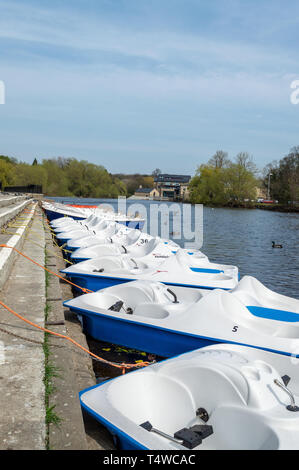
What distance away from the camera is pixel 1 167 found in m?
92.8

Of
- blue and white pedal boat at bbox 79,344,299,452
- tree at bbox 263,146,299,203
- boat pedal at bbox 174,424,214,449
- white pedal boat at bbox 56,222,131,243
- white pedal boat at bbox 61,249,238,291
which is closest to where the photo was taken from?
blue and white pedal boat at bbox 79,344,299,452

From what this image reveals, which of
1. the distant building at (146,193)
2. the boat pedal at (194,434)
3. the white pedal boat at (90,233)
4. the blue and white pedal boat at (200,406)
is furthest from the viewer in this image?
the distant building at (146,193)

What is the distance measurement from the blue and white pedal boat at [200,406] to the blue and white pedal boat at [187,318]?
6.04 feet

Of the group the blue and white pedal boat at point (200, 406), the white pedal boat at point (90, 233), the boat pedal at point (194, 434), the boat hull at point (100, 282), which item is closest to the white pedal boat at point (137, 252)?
the boat hull at point (100, 282)

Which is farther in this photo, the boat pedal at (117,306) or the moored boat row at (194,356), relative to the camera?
the boat pedal at (117,306)

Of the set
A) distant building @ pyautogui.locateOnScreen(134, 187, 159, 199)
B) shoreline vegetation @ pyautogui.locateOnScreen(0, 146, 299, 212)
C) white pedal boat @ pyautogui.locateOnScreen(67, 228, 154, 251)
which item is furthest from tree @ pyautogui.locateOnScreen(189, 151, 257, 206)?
white pedal boat @ pyautogui.locateOnScreen(67, 228, 154, 251)

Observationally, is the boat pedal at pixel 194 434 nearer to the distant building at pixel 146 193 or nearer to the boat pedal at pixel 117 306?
the boat pedal at pixel 117 306

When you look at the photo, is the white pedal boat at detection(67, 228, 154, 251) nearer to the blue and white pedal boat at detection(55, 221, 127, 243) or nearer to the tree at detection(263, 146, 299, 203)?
the blue and white pedal boat at detection(55, 221, 127, 243)

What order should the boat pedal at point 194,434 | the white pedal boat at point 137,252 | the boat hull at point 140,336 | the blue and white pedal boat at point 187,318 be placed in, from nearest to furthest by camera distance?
1. the boat pedal at point 194,434
2. the blue and white pedal boat at point 187,318
3. the boat hull at point 140,336
4. the white pedal boat at point 137,252

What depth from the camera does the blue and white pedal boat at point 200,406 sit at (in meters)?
3.65

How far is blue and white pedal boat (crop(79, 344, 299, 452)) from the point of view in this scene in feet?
12.0

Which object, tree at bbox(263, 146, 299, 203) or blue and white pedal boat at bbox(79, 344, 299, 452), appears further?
tree at bbox(263, 146, 299, 203)
